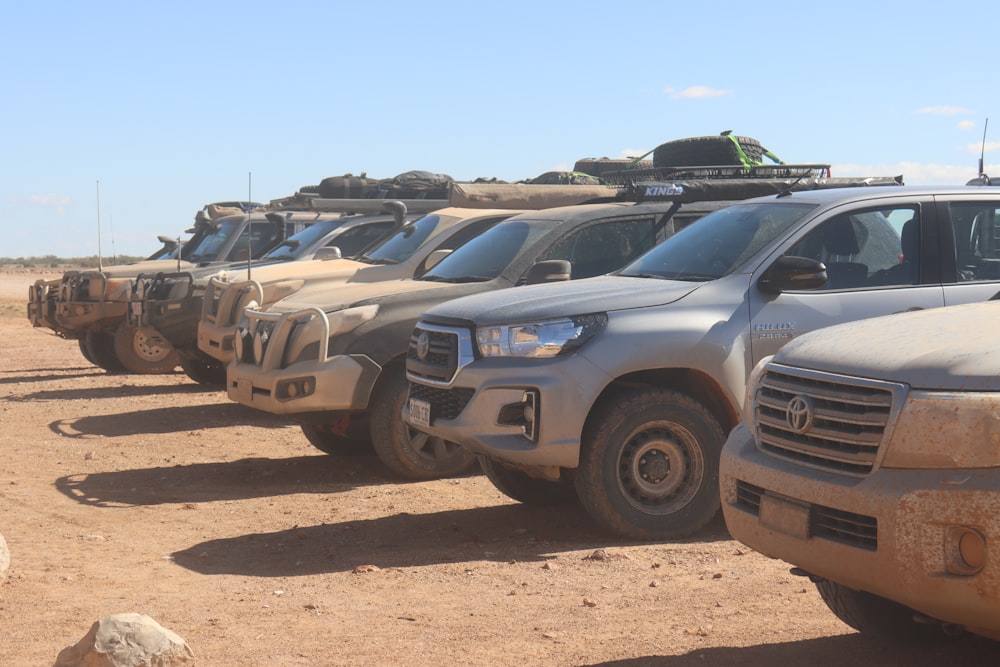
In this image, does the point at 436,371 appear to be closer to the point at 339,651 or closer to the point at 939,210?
the point at 339,651

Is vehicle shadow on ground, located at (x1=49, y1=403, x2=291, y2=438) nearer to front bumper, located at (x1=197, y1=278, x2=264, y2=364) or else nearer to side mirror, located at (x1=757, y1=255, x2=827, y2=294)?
front bumper, located at (x1=197, y1=278, x2=264, y2=364)

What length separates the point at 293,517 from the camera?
805 cm

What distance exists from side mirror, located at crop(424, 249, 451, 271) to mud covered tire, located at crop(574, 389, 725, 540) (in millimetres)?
3916

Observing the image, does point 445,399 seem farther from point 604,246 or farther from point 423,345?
point 604,246

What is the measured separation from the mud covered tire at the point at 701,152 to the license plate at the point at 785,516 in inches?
329

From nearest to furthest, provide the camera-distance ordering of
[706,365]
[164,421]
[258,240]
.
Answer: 1. [706,365]
2. [164,421]
3. [258,240]

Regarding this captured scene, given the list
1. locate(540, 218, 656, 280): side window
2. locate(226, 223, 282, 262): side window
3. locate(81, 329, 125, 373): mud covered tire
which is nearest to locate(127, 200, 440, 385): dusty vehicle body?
locate(226, 223, 282, 262): side window

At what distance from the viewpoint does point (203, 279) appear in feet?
49.5

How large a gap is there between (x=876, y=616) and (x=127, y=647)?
8.82 feet

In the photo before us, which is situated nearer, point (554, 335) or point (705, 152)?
point (554, 335)

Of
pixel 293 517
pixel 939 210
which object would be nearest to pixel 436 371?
pixel 293 517

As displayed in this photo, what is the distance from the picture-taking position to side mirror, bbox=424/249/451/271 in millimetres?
10656

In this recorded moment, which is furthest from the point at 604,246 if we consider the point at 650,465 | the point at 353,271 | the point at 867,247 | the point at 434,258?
the point at 353,271

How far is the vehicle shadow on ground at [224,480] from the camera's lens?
8750mm
